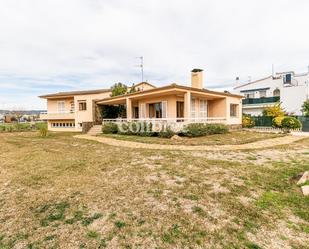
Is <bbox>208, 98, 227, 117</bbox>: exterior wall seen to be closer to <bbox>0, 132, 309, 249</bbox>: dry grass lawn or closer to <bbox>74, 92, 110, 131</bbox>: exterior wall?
<bbox>74, 92, 110, 131</bbox>: exterior wall

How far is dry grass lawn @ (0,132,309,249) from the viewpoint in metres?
3.30

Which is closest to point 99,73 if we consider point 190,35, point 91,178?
point 190,35

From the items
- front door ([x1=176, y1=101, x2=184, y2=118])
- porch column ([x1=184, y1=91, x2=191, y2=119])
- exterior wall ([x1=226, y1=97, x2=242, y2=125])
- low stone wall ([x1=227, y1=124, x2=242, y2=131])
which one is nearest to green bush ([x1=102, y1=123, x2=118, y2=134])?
front door ([x1=176, y1=101, x2=184, y2=118])

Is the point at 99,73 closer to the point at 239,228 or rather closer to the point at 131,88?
the point at 131,88

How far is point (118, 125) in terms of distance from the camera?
19.3 meters

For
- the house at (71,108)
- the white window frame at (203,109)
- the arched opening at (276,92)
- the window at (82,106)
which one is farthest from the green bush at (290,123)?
the window at (82,106)

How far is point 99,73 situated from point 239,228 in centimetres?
3176

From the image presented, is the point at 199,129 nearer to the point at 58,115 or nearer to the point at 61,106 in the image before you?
the point at 58,115

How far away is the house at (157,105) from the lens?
1680 centimetres

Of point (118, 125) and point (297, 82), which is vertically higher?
point (297, 82)

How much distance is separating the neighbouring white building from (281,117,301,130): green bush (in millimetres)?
11777

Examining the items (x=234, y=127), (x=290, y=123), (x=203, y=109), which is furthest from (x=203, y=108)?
(x=290, y=123)

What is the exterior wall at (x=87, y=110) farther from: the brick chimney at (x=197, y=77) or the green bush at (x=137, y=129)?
the brick chimney at (x=197, y=77)

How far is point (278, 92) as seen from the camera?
3581 cm
